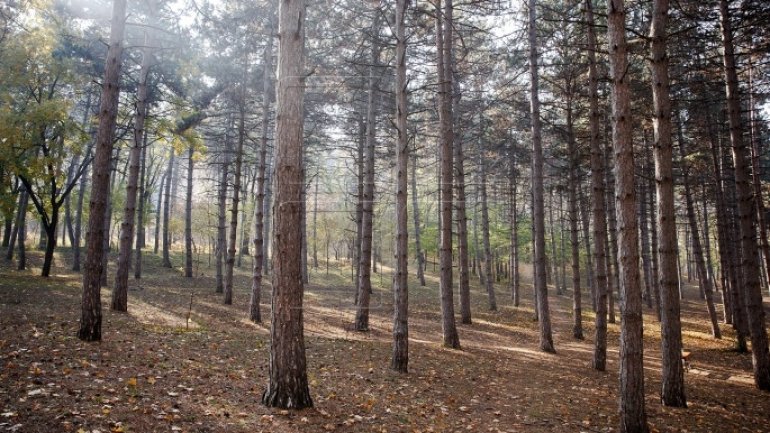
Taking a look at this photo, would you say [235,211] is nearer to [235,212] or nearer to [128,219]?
[235,212]

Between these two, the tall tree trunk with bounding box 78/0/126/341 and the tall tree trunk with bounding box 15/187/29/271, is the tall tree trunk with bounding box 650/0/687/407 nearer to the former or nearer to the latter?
the tall tree trunk with bounding box 78/0/126/341

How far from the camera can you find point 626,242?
239 inches

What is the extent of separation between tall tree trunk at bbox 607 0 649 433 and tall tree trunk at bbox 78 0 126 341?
9.03m

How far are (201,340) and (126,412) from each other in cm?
493

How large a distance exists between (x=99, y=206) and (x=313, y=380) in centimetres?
530

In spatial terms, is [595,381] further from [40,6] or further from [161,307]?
[40,6]

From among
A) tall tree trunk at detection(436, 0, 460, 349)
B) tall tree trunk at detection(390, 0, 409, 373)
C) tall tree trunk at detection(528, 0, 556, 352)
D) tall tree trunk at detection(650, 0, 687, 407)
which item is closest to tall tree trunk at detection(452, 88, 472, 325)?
tall tree trunk at detection(528, 0, 556, 352)

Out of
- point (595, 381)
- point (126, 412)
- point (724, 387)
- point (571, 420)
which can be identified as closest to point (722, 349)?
point (724, 387)

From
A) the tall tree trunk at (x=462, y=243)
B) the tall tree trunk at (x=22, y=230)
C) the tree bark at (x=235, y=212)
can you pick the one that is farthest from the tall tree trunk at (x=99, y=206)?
the tall tree trunk at (x=22, y=230)

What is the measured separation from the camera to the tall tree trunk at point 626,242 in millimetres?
6031

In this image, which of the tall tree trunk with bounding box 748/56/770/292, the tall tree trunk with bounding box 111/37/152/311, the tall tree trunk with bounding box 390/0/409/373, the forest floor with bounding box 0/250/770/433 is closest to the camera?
the forest floor with bounding box 0/250/770/433

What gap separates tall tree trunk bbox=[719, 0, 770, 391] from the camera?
370 inches

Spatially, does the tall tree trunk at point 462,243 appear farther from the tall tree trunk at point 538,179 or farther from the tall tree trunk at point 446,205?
the tall tree trunk at point 446,205

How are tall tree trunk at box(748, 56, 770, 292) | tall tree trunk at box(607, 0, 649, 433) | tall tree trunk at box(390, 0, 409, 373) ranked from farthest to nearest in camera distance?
tall tree trunk at box(748, 56, 770, 292) < tall tree trunk at box(390, 0, 409, 373) < tall tree trunk at box(607, 0, 649, 433)
